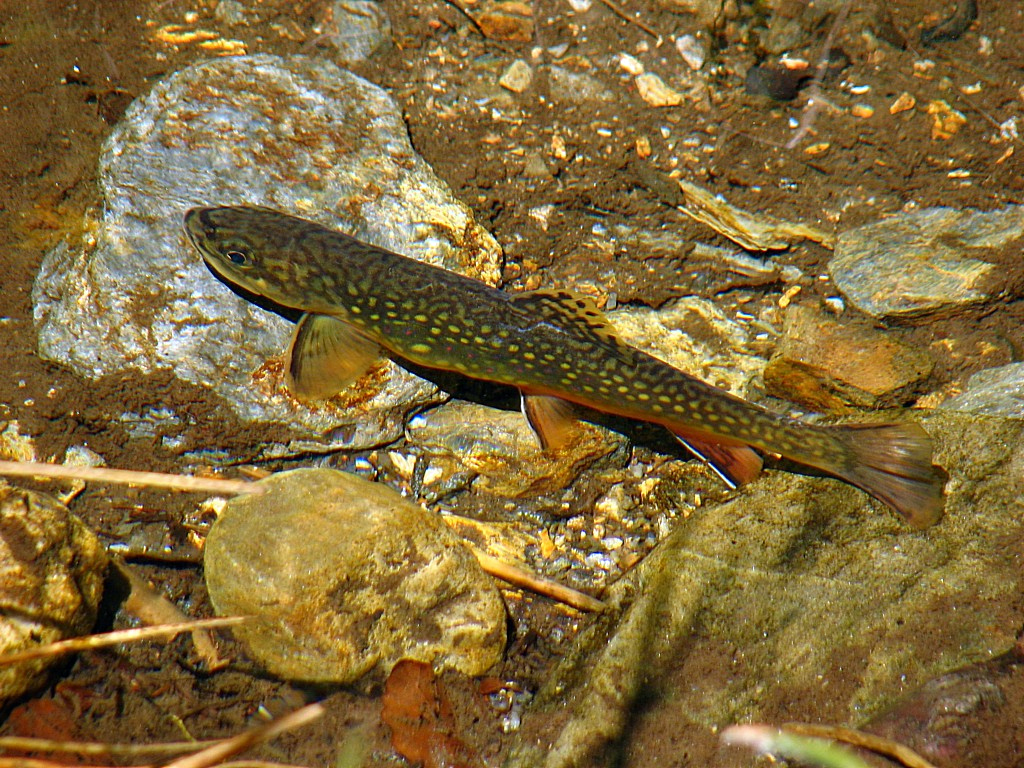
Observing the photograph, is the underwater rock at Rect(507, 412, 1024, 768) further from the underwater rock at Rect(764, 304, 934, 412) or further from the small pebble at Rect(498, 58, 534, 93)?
the small pebble at Rect(498, 58, 534, 93)

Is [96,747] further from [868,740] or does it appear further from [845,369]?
[845,369]

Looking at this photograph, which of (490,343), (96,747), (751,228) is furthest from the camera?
(751,228)

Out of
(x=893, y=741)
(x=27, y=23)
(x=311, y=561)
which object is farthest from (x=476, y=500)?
(x=27, y=23)

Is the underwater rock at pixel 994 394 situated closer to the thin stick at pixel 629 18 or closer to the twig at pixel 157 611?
the thin stick at pixel 629 18

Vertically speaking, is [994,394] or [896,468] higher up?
[994,394]

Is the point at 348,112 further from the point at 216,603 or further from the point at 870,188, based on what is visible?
the point at 870,188

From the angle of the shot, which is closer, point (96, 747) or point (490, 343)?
point (96, 747)

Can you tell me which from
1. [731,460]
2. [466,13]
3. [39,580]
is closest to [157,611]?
[39,580]

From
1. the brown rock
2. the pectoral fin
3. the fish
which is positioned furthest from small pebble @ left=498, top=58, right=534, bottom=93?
the pectoral fin
